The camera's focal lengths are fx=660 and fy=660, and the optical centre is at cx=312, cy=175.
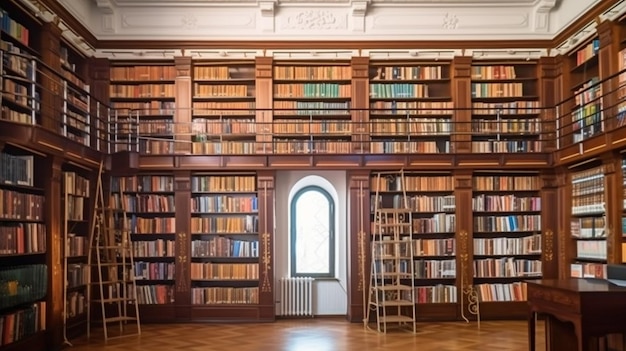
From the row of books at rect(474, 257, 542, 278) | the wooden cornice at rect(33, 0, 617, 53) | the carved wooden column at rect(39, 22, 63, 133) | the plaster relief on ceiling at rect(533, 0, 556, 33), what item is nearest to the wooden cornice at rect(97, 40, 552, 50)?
the wooden cornice at rect(33, 0, 617, 53)

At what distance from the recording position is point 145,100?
30.1ft

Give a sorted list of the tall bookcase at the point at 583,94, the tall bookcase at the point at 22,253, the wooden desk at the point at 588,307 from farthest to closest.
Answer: the tall bookcase at the point at 583,94, the tall bookcase at the point at 22,253, the wooden desk at the point at 588,307

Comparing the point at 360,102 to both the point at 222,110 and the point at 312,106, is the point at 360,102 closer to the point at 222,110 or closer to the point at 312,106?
the point at 312,106

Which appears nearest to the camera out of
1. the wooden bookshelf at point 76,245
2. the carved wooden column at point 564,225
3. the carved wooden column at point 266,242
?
the wooden bookshelf at point 76,245

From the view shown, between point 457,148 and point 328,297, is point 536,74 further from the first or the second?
point 328,297

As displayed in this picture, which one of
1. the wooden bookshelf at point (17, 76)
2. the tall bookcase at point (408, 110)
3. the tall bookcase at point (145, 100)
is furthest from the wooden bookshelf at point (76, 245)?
the tall bookcase at point (408, 110)

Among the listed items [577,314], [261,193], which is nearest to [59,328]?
[261,193]

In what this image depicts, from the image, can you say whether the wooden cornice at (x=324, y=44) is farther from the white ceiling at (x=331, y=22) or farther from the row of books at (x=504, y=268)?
the row of books at (x=504, y=268)

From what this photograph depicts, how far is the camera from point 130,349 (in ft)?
22.4

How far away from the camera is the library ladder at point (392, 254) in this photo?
326 inches

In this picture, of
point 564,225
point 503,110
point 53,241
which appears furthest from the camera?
point 503,110

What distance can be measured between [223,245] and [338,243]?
168 cm

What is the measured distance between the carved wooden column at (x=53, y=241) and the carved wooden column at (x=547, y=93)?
6219mm

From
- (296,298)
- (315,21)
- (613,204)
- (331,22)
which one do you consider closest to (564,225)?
(613,204)
